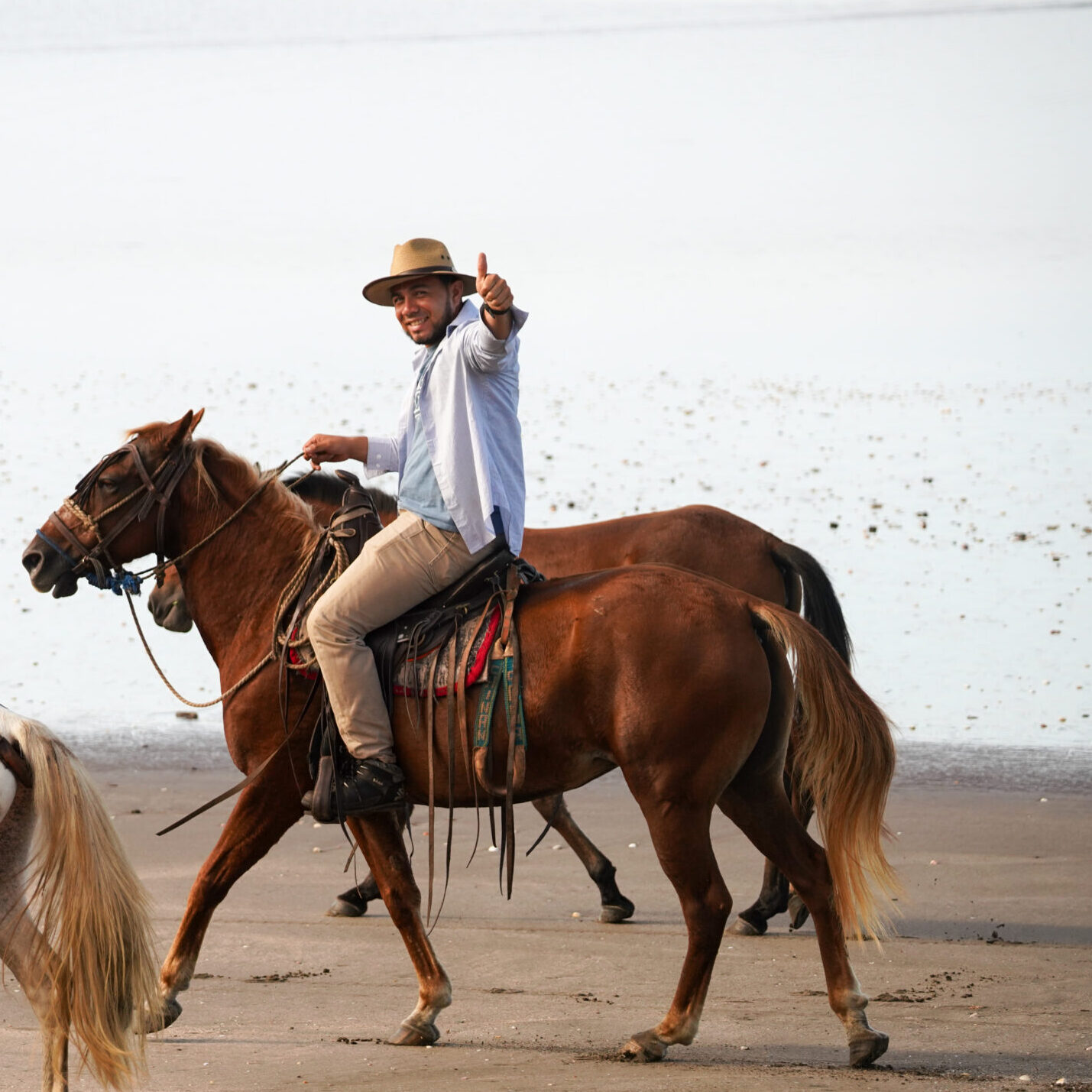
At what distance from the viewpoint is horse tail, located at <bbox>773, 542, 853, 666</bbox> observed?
23.5 feet

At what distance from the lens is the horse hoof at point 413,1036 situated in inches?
200

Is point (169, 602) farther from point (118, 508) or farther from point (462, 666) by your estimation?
point (462, 666)

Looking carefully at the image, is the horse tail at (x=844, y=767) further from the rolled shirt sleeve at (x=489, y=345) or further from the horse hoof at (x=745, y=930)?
the horse hoof at (x=745, y=930)

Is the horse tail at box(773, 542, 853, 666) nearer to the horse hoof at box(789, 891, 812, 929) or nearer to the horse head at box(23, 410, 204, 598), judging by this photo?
the horse hoof at box(789, 891, 812, 929)

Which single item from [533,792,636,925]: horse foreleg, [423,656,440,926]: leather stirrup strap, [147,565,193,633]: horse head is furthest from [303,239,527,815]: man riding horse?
[147,565,193,633]: horse head

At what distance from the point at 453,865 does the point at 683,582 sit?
346 centimetres

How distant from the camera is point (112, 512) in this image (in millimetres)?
5438

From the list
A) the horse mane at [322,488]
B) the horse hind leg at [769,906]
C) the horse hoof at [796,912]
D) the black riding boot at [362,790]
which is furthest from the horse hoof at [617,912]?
the black riding boot at [362,790]

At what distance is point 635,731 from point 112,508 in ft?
6.70

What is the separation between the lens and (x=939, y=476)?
16.8m

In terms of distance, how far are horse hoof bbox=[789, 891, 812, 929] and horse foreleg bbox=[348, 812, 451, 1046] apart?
2017 millimetres

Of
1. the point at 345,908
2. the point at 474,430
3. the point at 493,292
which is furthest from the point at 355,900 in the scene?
the point at 493,292

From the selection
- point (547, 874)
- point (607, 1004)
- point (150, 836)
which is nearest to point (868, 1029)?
point (607, 1004)

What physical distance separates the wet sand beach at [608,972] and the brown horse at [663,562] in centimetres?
15
